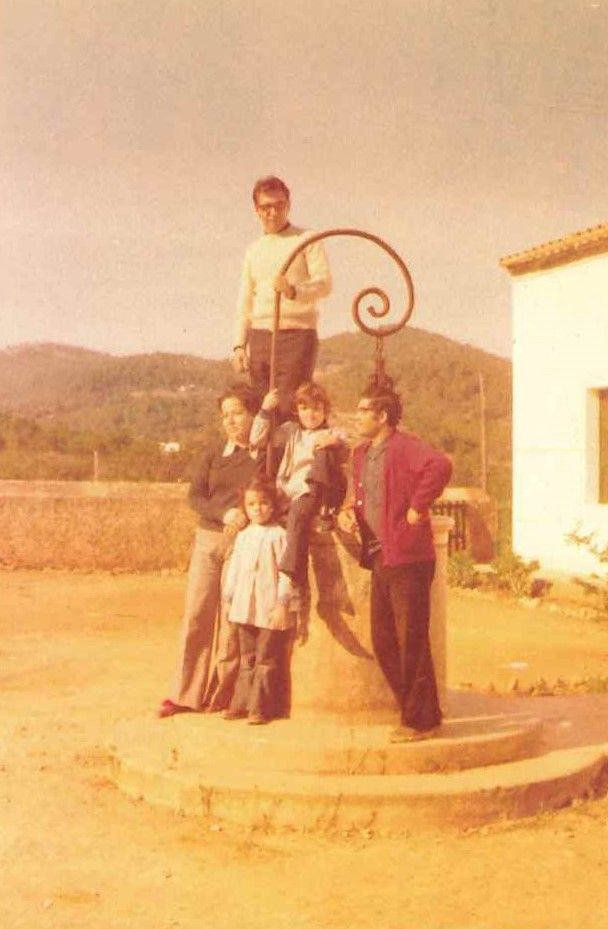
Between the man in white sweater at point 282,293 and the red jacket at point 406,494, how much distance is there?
0.80m

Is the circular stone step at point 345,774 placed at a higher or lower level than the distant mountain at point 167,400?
lower

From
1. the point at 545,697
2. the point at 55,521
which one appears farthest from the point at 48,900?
the point at 55,521

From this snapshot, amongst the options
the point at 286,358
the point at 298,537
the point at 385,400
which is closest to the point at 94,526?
the point at 286,358

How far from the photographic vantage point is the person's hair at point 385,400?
6.12m

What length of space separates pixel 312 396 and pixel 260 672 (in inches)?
49.8

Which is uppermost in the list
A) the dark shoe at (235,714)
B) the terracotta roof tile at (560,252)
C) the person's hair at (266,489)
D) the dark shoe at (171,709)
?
the terracotta roof tile at (560,252)

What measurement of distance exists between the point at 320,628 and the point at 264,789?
0.89 metres

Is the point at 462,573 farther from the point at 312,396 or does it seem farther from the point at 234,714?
the point at 312,396

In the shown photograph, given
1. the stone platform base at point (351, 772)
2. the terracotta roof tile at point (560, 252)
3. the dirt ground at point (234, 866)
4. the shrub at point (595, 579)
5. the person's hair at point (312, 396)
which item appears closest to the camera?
the dirt ground at point (234, 866)

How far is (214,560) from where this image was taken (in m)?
6.77

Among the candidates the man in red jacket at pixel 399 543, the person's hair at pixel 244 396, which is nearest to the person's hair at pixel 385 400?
the man in red jacket at pixel 399 543

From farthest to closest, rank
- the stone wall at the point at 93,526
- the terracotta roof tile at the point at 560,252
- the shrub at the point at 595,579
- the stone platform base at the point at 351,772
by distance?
the stone wall at the point at 93,526 → the terracotta roof tile at the point at 560,252 → the shrub at the point at 595,579 → the stone platform base at the point at 351,772

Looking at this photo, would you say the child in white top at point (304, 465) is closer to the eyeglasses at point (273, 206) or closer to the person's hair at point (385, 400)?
the person's hair at point (385, 400)

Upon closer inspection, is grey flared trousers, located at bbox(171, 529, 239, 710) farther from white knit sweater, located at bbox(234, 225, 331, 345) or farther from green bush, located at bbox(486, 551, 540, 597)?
green bush, located at bbox(486, 551, 540, 597)
